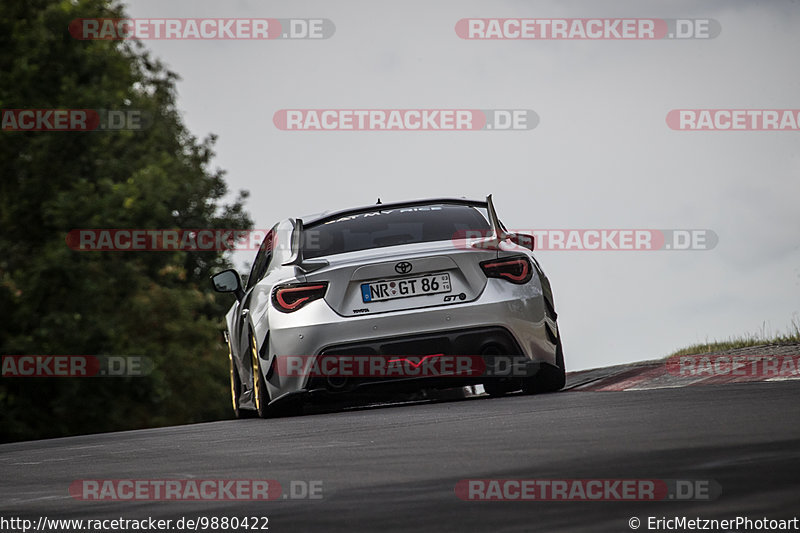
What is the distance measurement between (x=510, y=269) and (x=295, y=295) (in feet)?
5.05

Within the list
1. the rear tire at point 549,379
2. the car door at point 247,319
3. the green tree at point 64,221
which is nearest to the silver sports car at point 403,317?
the rear tire at point 549,379

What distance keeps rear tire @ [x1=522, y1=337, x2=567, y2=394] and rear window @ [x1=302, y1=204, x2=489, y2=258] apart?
3.70 ft

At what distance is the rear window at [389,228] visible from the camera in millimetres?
10711

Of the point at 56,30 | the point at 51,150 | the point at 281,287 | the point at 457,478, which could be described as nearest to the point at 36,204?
the point at 51,150

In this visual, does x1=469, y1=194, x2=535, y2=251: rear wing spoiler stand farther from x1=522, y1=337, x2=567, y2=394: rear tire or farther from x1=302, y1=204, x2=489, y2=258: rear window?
x1=522, y1=337, x2=567, y2=394: rear tire

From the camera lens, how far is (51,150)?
34.7 m

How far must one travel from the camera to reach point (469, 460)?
6238mm

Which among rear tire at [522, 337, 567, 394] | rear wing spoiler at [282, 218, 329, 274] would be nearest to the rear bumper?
rear wing spoiler at [282, 218, 329, 274]

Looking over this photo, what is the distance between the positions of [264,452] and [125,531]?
2.61 m

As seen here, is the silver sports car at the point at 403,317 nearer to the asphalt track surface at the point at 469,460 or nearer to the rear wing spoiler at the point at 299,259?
the rear wing spoiler at the point at 299,259

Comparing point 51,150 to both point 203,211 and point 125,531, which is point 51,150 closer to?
point 203,211

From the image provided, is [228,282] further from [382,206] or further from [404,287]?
[404,287]

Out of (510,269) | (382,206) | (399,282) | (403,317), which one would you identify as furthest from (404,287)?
(382,206)

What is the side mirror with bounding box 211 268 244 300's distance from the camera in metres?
12.0
